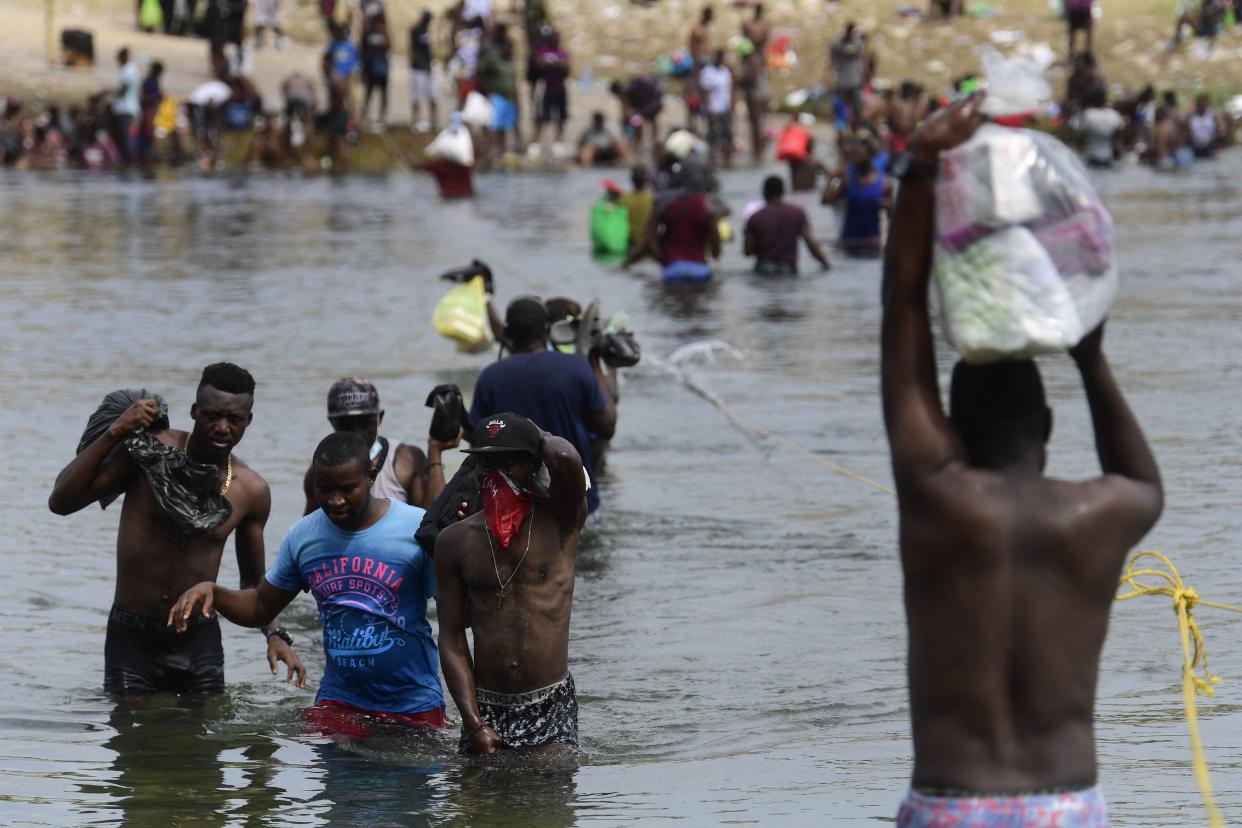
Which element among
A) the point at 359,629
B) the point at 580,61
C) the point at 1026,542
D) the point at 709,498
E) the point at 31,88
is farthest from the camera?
the point at 580,61

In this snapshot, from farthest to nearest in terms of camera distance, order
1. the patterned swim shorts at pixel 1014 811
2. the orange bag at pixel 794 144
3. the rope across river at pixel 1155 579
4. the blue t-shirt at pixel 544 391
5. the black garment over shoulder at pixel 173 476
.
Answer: the orange bag at pixel 794 144 → the blue t-shirt at pixel 544 391 → the black garment over shoulder at pixel 173 476 → the rope across river at pixel 1155 579 → the patterned swim shorts at pixel 1014 811

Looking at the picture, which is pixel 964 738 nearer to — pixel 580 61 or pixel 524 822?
pixel 524 822

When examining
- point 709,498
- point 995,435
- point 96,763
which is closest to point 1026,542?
point 995,435

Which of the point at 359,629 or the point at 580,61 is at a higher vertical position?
the point at 580,61

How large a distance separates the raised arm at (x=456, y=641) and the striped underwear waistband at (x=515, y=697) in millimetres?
70

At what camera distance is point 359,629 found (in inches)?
257

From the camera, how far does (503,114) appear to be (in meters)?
33.1

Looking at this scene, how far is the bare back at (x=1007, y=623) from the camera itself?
3.42 m

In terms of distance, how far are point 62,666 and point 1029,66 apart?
621 centimetres

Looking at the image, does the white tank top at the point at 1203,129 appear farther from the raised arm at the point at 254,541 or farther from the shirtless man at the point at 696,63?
the raised arm at the point at 254,541

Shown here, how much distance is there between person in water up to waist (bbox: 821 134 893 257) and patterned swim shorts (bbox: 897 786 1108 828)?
60.0 feet

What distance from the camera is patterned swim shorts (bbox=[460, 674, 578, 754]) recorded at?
6328mm

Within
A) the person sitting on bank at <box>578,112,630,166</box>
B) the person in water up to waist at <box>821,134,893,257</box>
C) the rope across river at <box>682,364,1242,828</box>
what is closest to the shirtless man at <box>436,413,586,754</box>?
the rope across river at <box>682,364,1242,828</box>

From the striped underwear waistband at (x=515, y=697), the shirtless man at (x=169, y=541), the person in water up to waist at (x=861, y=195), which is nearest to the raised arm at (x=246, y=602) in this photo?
the shirtless man at (x=169, y=541)
